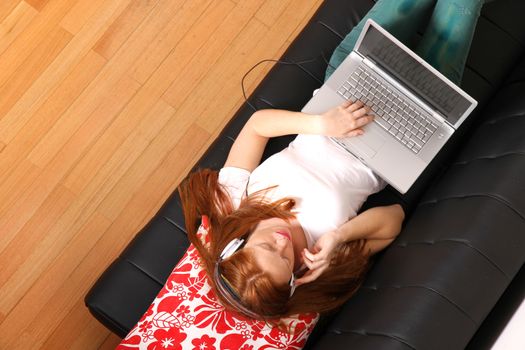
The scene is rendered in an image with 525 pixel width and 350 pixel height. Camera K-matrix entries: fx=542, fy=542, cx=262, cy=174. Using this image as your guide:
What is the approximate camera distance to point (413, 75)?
1.59m

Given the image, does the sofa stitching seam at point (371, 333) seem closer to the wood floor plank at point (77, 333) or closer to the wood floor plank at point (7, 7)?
the wood floor plank at point (77, 333)

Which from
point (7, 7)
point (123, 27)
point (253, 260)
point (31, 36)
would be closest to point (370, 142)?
point (253, 260)

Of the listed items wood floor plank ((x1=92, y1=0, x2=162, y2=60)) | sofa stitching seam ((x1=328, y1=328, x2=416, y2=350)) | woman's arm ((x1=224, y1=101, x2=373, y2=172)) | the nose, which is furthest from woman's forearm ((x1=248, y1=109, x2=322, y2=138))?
wood floor plank ((x1=92, y1=0, x2=162, y2=60))

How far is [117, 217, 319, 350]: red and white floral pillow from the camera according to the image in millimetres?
1467

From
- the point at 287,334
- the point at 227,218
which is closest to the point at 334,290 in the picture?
the point at 287,334

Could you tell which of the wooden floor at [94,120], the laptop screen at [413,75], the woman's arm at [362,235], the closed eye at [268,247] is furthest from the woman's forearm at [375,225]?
the wooden floor at [94,120]

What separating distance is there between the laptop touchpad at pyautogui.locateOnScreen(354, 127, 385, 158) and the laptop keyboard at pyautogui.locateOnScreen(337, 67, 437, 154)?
0.03m

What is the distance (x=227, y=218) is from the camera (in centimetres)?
152

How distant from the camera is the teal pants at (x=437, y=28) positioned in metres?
1.69

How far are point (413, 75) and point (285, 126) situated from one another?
1.32 feet

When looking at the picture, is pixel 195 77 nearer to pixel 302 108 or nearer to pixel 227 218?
pixel 302 108

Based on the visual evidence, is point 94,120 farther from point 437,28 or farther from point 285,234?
point 437,28

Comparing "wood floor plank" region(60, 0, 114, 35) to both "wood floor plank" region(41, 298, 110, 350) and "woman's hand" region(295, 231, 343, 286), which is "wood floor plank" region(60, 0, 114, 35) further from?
"woman's hand" region(295, 231, 343, 286)

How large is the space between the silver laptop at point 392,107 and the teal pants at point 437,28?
12 centimetres
